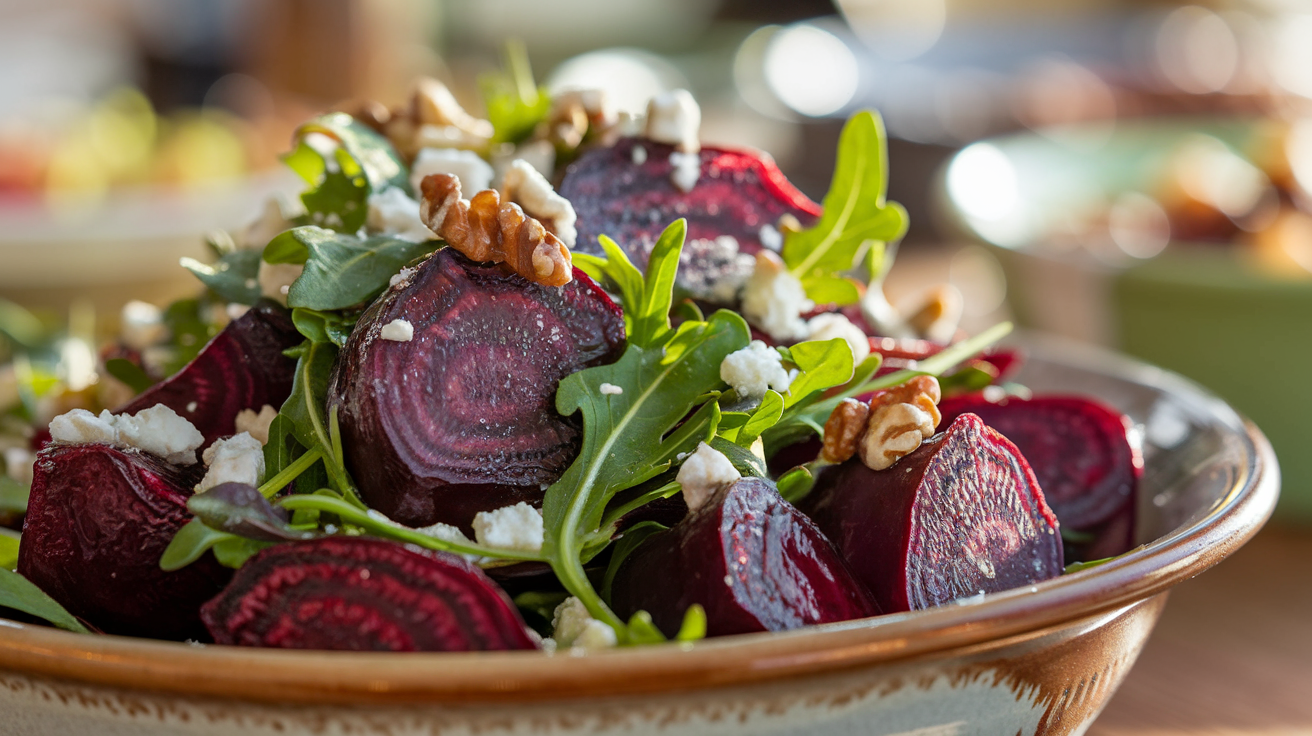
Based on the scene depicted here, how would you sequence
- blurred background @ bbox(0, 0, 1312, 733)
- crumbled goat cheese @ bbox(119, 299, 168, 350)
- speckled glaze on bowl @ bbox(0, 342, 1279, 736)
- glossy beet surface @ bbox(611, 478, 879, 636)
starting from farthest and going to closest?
blurred background @ bbox(0, 0, 1312, 733)
crumbled goat cheese @ bbox(119, 299, 168, 350)
glossy beet surface @ bbox(611, 478, 879, 636)
speckled glaze on bowl @ bbox(0, 342, 1279, 736)

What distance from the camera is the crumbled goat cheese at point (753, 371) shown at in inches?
26.5

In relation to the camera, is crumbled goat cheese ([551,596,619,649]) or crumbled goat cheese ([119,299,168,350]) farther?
crumbled goat cheese ([119,299,168,350])

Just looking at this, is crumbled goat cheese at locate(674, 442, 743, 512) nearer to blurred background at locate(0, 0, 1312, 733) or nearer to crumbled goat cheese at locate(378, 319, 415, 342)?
crumbled goat cheese at locate(378, 319, 415, 342)

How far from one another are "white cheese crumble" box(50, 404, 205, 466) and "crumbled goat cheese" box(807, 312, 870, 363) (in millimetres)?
405

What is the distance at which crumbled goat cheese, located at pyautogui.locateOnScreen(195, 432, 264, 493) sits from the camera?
2.02 feet

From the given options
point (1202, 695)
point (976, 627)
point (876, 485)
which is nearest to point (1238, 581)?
point (1202, 695)

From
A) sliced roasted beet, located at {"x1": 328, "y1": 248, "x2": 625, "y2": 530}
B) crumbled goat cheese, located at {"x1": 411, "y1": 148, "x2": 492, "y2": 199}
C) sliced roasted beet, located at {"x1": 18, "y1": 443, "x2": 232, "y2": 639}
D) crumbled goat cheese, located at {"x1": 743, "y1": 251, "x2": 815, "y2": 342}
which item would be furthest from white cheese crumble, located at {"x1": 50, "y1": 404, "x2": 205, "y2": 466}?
crumbled goat cheese, located at {"x1": 743, "y1": 251, "x2": 815, "y2": 342}

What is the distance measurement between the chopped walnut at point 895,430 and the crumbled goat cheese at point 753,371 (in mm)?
60

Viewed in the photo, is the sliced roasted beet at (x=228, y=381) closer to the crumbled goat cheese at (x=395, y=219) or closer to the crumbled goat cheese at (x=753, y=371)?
the crumbled goat cheese at (x=395, y=219)

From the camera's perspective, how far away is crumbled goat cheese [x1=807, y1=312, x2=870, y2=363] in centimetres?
79

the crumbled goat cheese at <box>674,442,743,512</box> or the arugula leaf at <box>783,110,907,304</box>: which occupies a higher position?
the arugula leaf at <box>783,110,907,304</box>

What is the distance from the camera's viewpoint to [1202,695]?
1.05 meters

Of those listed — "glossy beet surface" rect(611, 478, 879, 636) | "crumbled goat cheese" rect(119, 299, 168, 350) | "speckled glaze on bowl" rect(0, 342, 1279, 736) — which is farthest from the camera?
"crumbled goat cheese" rect(119, 299, 168, 350)

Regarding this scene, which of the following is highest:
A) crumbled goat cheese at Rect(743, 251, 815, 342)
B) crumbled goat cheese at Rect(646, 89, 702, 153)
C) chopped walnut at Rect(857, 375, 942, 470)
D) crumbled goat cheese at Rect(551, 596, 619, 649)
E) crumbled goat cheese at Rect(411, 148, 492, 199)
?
crumbled goat cheese at Rect(646, 89, 702, 153)
